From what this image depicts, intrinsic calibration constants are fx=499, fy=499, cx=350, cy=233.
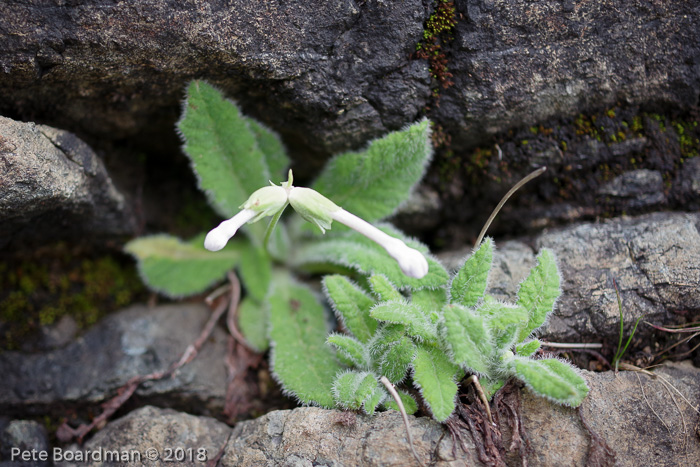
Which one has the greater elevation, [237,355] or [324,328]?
[324,328]

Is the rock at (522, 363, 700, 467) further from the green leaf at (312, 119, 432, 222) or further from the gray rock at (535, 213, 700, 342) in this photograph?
the green leaf at (312, 119, 432, 222)

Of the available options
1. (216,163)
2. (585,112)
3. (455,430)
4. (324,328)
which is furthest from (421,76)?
(455,430)

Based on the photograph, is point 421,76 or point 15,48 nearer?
point 15,48

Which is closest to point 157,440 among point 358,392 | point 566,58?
point 358,392

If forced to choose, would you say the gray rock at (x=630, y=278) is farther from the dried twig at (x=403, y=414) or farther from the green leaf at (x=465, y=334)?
the dried twig at (x=403, y=414)

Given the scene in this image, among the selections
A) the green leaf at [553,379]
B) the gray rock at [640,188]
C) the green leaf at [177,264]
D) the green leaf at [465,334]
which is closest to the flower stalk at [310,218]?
the green leaf at [465,334]

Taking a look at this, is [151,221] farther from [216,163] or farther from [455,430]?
[455,430]
